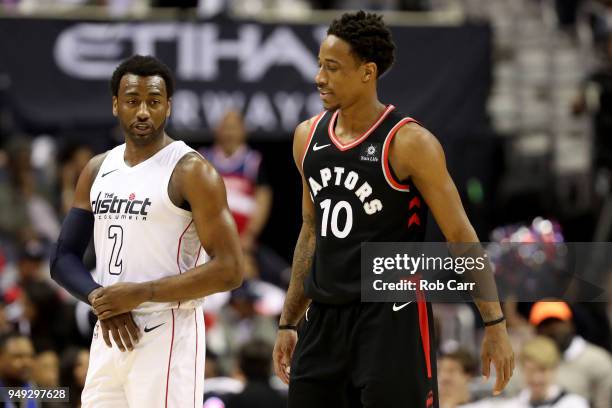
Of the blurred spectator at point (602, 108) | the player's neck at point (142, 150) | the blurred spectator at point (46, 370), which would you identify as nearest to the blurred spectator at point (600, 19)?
the blurred spectator at point (602, 108)

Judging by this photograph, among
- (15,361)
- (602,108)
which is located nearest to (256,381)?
(15,361)

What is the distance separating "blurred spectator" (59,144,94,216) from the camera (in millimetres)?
11711

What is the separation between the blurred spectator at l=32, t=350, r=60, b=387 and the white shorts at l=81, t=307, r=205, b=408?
2528 mm

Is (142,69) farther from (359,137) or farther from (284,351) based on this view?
(284,351)

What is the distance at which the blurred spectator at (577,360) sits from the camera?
9133 mm

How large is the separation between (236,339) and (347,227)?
4.91 metres

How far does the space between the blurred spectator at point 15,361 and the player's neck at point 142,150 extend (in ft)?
7.65

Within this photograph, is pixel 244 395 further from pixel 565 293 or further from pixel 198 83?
pixel 198 83

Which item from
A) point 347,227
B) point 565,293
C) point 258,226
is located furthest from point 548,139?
point 347,227

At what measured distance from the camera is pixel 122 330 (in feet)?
18.4

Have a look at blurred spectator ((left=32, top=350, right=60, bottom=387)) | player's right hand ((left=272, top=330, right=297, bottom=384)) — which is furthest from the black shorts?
blurred spectator ((left=32, top=350, right=60, bottom=387))

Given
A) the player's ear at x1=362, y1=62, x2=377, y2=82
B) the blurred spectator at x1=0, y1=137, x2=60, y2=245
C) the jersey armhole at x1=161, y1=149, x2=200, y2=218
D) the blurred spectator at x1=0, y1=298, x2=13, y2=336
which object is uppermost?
the blurred spectator at x1=0, y1=137, x2=60, y2=245

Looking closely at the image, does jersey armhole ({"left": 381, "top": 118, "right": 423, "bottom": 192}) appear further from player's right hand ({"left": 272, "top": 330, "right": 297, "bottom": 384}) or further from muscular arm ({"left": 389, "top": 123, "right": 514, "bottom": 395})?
player's right hand ({"left": 272, "top": 330, "right": 297, "bottom": 384})

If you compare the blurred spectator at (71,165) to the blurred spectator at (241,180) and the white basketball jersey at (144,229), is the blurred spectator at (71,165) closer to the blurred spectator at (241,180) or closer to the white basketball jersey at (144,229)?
the blurred spectator at (241,180)
